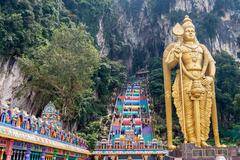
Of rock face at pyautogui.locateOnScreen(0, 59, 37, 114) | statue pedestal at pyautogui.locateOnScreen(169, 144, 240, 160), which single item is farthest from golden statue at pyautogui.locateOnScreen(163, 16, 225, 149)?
rock face at pyautogui.locateOnScreen(0, 59, 37, 114)

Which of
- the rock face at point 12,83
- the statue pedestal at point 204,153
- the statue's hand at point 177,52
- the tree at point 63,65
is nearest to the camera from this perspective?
the statue pedestal at point 204,153

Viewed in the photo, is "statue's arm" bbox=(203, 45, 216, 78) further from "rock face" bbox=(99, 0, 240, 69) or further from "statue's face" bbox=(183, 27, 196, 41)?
"rock face" bbox=(99, 0, 240, 69)

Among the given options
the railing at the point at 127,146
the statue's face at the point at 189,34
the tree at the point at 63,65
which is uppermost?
the tree at the point at 63,65

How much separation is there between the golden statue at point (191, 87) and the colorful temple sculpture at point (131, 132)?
379cm

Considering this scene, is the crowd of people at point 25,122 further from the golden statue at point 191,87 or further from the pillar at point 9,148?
the golden statue at point 191,87

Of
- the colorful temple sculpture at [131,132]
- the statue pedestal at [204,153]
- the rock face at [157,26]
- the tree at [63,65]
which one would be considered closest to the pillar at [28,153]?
the statue pedestal at [204,153]

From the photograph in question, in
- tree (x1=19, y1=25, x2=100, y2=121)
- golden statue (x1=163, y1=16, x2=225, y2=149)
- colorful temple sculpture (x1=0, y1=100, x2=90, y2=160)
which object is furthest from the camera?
tree (x1=19, y1=25, x2=100, y2=121)

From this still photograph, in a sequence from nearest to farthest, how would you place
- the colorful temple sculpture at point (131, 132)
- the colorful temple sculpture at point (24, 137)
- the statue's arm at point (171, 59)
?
the colorful temple sculpture at point (24, 137)
the statue's arm at point (171, 59)
the colorful temple sculpture at point (131, 132)

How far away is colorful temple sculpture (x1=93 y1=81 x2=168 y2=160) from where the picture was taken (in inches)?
460

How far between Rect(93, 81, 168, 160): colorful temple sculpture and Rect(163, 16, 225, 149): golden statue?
379 cm

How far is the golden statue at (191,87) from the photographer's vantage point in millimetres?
6570

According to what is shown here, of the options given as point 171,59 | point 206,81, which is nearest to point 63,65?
point 171,59

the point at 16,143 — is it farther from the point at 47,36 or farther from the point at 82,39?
the point at 47,36

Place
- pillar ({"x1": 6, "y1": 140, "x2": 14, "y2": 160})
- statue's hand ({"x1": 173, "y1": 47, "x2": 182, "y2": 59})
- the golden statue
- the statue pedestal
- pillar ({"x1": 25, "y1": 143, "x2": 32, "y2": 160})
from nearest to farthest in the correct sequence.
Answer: pillar ({"x1": 6, "y1": 140, "x2": 14, "y2": 160})
pillar ({"x1": 25, "y1": 143, "x2": 32, "y2": 160})
the statue pedestal
the golden statue
statue's hand ({"x1": 173, "y1": 47, "x2": 182, "y2": 59})
